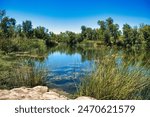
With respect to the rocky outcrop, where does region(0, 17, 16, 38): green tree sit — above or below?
above

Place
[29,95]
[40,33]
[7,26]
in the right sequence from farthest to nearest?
[40,33] → [7,26] → [29,95]

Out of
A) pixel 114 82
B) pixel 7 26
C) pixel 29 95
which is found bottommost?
pixel 29 95

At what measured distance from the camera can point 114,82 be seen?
4.59m

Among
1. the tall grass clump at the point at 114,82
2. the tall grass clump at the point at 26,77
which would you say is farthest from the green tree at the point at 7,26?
the tall grass clump at the point at 114,82

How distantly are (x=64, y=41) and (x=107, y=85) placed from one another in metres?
72.8

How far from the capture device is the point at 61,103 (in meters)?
3.16

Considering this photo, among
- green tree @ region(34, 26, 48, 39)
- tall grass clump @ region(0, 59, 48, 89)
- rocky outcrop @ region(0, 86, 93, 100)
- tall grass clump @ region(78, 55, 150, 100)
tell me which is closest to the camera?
rocky outcrop @ region(0, 86, 93, 100)

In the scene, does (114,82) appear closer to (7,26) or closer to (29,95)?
(29,95)

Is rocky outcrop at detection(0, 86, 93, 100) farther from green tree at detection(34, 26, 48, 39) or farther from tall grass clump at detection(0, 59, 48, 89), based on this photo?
green tree at detection(34, 26, 48, 39)

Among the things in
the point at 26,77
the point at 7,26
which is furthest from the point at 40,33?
the point at 26,77

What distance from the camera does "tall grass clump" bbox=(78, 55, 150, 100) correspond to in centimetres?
461

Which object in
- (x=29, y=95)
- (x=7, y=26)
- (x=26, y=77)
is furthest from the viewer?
(x=7, y=26)

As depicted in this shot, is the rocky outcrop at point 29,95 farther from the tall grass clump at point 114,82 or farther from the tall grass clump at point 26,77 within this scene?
the tall grass clump at point 26,77

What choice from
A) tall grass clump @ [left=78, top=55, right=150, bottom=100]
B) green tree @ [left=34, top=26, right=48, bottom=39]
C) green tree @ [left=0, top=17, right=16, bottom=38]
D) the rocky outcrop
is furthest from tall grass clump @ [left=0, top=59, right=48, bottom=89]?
green tree @ [left=34, top=26, right=48, bottom=39]
